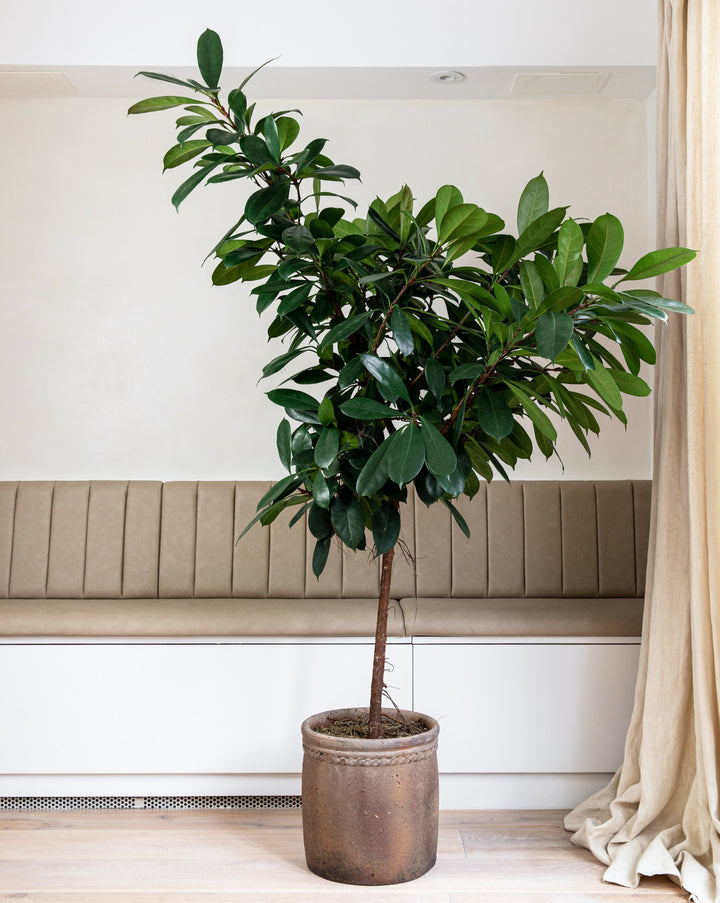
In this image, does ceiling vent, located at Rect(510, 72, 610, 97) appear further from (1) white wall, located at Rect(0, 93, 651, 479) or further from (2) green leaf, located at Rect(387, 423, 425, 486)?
(2) green leaf, located at Rect(387, 423, 425, 486)

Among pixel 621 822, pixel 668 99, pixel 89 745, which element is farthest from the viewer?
pixel 89 745

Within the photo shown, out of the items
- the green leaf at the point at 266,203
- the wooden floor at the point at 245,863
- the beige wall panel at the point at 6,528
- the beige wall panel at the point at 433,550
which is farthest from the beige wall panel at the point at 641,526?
the beige wall panel at the point at 6,528

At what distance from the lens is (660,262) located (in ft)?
6.53

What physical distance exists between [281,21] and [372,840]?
2.93m

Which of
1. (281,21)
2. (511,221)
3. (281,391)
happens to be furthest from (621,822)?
(281,21)

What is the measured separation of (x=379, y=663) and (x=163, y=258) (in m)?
2.12

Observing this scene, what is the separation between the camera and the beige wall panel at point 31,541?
3271mm

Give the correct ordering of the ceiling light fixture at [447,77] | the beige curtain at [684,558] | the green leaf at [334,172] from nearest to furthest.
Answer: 1. the green leaf at [334,172]
2. the beige curtain at [684,558]
3. the ceiling light fixture at [447,77]

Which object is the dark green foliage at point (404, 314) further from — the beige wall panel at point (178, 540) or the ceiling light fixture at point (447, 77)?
the ceiling light fixture at point (447, 77)

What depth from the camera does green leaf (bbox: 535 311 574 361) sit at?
1.75 m

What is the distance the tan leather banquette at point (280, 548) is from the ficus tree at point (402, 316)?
106 centimetres

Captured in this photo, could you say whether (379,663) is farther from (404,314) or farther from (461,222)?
(461,222)

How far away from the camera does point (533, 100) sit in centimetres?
361

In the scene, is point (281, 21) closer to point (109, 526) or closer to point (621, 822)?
point (109, 526)
